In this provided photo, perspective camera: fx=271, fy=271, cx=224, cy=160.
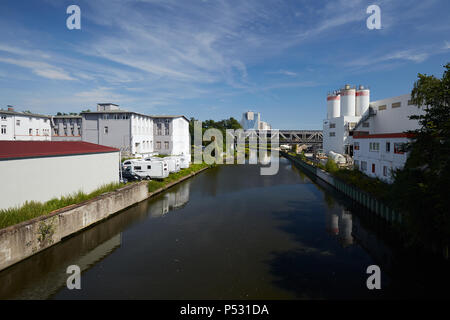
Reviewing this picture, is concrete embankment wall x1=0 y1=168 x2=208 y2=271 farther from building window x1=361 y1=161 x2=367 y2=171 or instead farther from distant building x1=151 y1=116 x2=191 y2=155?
distant building x1=151 y1=116 x2=191 y2=155

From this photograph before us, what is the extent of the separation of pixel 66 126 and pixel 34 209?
1977 inches

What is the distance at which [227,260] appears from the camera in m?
14.8

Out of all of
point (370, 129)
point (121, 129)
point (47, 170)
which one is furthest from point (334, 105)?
point (47, 170)

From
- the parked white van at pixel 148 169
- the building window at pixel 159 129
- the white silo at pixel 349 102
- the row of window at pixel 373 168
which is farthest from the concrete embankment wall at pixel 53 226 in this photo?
the white silo at pixel 349 102

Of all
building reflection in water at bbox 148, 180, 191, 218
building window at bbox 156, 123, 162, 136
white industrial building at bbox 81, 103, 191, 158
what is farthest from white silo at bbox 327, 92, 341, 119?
Answer: building reflection in water at bbox 148, 180, 191, 218

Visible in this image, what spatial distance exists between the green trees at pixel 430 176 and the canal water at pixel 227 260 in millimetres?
2696

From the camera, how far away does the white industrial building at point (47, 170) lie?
601 inches

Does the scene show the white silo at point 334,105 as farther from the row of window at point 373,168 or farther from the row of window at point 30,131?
the row of window at point 30,131

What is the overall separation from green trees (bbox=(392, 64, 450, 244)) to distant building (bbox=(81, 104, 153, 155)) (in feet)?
149

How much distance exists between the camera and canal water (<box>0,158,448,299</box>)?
11766 mm

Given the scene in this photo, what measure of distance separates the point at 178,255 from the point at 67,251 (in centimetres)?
641

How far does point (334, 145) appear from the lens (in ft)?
211
